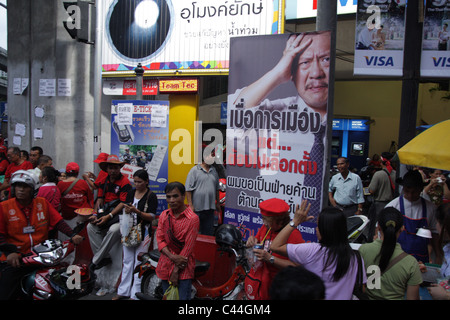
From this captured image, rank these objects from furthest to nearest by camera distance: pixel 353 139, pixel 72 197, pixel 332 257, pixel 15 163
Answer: pixel 353 139, pixel 15 163, pixel 72 197, pixel 332 257

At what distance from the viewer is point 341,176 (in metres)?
8.02

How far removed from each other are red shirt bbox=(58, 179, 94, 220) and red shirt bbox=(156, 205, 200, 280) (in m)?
2.75

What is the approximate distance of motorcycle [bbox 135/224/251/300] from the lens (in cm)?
435

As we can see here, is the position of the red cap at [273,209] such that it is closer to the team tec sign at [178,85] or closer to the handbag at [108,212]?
the handbag at [108,212]

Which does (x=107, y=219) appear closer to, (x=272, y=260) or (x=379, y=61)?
(x=272, y=260)

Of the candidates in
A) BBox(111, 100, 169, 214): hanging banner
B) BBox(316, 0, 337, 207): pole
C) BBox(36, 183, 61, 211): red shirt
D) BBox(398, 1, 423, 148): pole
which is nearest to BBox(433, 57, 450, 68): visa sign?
BBox(398, 1, 423, 148): pole

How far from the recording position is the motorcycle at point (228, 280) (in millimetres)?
4348

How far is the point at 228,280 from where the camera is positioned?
484cm

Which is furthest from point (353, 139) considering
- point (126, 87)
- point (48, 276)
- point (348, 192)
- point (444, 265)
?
point (48, 276)

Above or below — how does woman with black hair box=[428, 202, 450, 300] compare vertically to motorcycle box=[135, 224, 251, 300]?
above

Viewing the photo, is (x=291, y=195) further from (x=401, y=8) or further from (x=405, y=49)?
(x=401, y=8)

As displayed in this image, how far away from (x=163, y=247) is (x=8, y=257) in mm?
1810

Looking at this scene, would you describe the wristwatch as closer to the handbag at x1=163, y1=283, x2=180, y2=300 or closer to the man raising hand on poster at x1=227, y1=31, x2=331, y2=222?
the man raising hand on poster at x1=227, y1=31, x2=331, y2=222

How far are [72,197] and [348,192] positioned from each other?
211 inches
